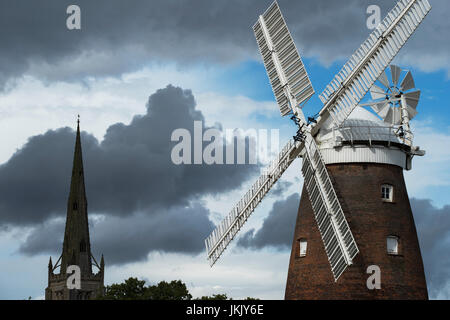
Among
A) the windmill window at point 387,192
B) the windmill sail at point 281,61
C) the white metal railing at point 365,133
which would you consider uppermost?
the windmill sail at point 281,61

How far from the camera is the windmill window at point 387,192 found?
50344 millimetres

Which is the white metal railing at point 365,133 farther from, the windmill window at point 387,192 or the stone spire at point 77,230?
the stone spire at point 77,230

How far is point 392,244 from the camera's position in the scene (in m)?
49.7

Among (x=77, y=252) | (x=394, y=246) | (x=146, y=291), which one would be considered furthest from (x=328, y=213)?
(x=77, y=252)

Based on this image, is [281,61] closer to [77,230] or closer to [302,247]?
[302,247]

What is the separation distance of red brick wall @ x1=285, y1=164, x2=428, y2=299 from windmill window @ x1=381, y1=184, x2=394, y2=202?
0.21 meters

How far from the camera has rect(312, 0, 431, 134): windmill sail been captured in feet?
165

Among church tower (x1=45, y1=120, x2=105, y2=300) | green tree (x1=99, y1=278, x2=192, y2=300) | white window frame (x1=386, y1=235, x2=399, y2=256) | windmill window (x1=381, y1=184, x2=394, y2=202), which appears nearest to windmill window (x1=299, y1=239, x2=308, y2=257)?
white window frame (x1=386, y1=235, x2=399, y2=256)

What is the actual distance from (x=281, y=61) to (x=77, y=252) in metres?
143

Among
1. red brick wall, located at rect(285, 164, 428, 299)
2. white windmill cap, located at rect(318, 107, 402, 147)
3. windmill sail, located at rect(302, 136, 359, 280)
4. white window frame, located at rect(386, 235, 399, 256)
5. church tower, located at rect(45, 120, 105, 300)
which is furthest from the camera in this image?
church tower, located at rect(45, 120, 105, 300)

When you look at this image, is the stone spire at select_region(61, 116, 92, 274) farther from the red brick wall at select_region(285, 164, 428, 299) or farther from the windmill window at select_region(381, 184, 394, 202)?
the windmill window at select_region(381, 184, 394, 202)

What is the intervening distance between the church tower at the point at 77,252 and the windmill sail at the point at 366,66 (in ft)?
463

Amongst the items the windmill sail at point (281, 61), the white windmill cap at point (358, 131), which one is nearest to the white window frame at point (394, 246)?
the white windmill cap at point (358, 131)
